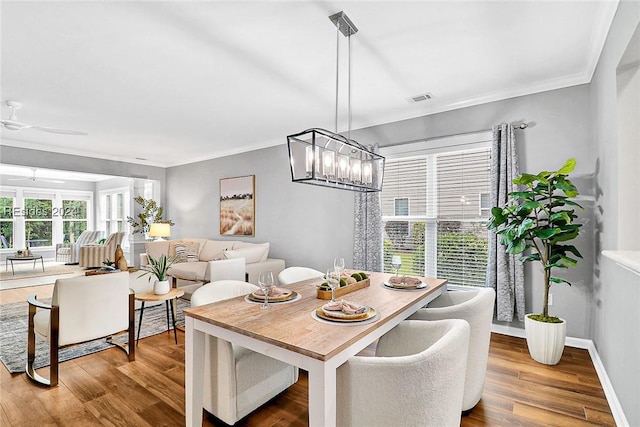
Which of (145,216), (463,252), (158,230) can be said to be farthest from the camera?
(145,216)

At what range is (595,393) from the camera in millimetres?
2311

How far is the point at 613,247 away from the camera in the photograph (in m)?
2.23

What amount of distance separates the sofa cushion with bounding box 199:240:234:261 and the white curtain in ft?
13.9

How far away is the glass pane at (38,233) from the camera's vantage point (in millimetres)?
9396

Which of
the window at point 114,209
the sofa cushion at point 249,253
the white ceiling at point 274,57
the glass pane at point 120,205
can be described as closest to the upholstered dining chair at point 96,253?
the window at point 114,209

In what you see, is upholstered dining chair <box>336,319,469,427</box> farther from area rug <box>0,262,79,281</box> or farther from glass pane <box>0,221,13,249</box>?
glass pane <box>0,221,13,249</box>

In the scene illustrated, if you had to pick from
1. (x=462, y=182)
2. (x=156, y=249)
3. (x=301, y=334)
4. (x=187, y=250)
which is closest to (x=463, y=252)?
(x=462, y=182)

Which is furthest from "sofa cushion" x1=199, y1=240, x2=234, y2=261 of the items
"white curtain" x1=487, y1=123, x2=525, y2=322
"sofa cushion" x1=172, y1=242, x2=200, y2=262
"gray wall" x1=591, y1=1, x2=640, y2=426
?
"gray wall" x1=591, y1=1, x2=640, y2=426

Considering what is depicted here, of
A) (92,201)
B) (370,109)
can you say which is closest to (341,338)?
(370,109)

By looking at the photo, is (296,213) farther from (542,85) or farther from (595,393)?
(595,393)

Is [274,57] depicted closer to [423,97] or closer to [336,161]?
[336,161]

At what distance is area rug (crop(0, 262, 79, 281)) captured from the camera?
23.3ft

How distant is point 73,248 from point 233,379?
9529mm

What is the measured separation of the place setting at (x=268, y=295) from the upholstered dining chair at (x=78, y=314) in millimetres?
1381
